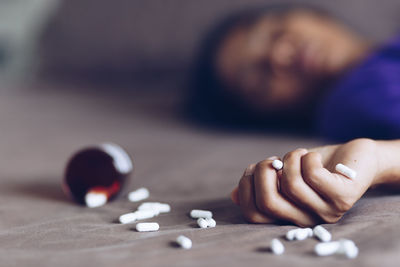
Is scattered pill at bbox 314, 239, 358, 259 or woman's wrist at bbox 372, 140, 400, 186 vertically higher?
woman's wrist at bbox 372, 140, 400, 186

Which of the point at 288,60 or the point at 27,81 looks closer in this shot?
the point at 288,60

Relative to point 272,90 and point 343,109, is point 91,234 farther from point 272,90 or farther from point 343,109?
point 272,90

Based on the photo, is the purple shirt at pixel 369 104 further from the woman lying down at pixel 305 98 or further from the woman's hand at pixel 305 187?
the woman's hand at pixel 305 187

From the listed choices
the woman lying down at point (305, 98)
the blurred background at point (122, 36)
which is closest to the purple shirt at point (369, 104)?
the woman lying down at point (305, 98)

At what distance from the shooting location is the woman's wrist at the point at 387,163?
695 millimetres

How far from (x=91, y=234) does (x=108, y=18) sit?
5.16 feet

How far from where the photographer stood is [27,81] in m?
2.27

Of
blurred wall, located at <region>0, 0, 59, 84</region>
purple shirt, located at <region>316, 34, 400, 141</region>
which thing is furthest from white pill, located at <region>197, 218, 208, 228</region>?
blurred wall, located at <region>0, 0, 59, 84</region>

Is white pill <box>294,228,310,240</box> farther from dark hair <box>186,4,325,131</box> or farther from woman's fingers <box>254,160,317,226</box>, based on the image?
dark hair <box>186,4,325,131</box>

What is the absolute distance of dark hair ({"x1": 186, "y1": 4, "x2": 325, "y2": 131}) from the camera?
1.67 metres

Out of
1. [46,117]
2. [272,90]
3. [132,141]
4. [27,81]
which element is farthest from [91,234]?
[27,81]

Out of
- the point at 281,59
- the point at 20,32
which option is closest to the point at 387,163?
the point at 281,59

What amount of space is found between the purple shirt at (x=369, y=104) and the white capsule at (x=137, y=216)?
0.48 m

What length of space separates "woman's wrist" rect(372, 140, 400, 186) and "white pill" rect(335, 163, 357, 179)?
91 millimetres
